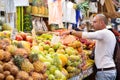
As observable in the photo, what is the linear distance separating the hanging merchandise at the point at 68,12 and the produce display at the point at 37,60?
2416 mm

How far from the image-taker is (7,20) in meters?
5.92

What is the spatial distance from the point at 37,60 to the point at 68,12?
475 cm

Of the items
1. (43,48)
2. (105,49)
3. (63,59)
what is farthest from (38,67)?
(105,49)

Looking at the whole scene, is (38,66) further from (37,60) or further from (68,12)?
(68,12)

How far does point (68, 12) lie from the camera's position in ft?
25.5

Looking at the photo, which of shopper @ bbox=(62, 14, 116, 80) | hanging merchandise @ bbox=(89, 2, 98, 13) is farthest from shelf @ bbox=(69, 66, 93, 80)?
hanging merchandise @ bbox=(89, 2, 98, 13)

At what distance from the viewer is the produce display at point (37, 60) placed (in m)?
2.80

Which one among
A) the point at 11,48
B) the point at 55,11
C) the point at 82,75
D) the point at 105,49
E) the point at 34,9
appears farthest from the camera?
the point at 34,9

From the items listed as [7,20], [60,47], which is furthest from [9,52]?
[7,20]

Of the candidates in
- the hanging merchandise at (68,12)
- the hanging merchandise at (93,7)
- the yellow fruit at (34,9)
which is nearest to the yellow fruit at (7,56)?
the yellow fruit at (34,9)

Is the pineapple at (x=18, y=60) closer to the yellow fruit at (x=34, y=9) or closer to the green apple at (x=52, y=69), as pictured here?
the green apple at (x=52, y=69)

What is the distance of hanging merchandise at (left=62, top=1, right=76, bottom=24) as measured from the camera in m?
7.64

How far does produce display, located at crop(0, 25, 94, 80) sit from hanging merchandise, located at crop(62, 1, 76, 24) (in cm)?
242

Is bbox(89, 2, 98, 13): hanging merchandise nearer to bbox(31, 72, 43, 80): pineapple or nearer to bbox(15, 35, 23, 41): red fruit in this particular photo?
bbox(15, 35, 23, 41): red fruit
